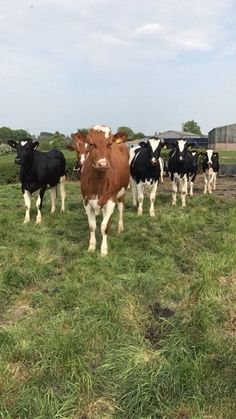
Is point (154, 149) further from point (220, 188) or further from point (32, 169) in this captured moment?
point (220, 188)

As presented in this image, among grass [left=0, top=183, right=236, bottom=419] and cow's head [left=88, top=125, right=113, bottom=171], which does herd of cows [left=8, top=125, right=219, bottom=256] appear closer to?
cow's head [left=88, top=125, right=113, bottom=171]

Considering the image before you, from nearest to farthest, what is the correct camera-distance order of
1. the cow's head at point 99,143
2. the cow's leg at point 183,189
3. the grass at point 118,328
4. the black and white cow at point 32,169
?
the grass at point 118,328, the cow's head at point 99,143, the black and white cow at point 32,169, the cow's leg at point 183,189

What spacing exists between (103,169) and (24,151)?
3244mm

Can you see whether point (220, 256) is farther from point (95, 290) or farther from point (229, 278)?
point (95, 290)

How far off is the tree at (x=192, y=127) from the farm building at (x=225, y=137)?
245 feet

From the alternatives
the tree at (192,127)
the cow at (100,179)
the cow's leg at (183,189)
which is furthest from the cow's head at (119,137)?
the tree at (192,127)

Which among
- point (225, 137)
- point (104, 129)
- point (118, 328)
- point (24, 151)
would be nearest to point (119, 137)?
point (104, 129)

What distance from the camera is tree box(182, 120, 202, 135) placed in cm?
13575

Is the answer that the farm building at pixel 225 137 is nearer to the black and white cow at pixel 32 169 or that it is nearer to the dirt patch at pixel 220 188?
the dirt patch at pixel 220 188

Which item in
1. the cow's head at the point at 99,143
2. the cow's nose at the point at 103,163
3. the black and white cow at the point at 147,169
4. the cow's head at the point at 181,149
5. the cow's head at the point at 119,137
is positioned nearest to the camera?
the cow's nose at the point at 103,163

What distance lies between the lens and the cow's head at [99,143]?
6.98 metres

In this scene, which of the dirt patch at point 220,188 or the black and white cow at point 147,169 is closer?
the black and white cow at point 147,169

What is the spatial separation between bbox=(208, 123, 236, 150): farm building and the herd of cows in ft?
157

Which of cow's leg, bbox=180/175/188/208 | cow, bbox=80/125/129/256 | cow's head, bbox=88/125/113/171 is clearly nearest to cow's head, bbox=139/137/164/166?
cow's leg, bbox=180/175/188/208
